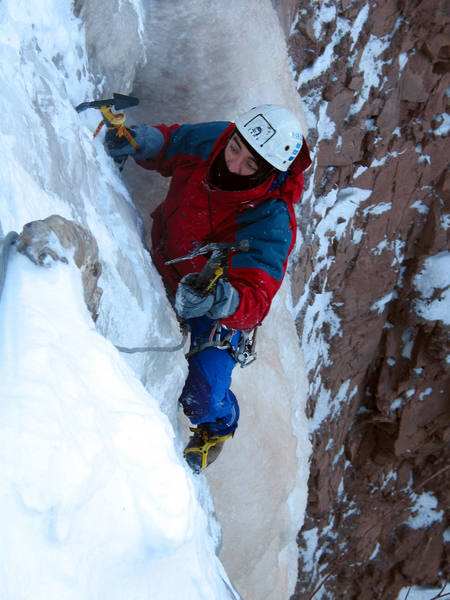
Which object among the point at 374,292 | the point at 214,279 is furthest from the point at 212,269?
the point at 374,292

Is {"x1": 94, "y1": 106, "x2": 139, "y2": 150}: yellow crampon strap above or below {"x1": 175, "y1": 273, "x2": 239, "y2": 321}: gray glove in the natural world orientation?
above

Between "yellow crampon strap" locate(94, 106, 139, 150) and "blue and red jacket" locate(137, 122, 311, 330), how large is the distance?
279 mm

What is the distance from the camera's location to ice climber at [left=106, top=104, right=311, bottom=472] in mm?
1749

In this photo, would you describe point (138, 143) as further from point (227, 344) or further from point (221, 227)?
point (227, 344)

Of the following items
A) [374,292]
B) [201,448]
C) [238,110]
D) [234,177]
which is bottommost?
[374,292]

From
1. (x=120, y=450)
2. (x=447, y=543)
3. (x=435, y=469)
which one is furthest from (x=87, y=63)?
(x=447, y=543)

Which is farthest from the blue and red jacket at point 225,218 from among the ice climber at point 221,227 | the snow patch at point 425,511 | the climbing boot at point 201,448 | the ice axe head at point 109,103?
the snow patch at point 425,511

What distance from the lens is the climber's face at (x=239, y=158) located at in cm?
188

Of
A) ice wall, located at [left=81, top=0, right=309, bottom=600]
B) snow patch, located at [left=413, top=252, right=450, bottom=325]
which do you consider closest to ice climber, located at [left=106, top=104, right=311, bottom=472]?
ice wall, located at [left=81, top=0, right=309, bottom=600]

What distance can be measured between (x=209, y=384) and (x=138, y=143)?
105 cm

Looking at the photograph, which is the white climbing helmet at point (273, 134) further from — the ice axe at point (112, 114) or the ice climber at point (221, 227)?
the ice axe at point (112, 114)

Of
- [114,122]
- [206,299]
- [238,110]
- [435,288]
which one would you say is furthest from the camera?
[435,288]

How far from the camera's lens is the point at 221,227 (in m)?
1.99

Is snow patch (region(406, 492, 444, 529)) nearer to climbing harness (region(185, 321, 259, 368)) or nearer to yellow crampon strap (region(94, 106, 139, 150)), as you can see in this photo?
climbing harness (region(185, 321, 259, 368))
